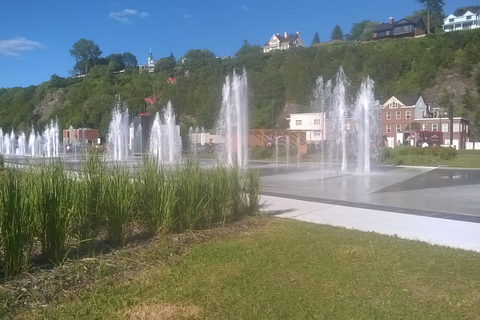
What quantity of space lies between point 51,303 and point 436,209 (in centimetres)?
825

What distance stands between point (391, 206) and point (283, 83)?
3449 inches

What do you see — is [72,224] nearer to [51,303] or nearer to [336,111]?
[51,303]

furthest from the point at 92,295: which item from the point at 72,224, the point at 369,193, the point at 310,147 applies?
the point at 310,147

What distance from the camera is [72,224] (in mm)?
5406

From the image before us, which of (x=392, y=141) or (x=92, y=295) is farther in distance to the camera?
(x=392, y=141)

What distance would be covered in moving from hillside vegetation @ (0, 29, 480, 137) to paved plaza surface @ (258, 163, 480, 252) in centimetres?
6269

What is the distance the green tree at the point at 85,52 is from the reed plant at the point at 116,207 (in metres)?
144

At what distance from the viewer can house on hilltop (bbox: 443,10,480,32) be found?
129 metres

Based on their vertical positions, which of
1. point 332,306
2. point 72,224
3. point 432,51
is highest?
point 432,51

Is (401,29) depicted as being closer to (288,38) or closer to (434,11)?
(434,11)

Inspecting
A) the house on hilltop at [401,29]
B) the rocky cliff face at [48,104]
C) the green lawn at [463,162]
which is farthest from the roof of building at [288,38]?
the green lawn at [463,162]

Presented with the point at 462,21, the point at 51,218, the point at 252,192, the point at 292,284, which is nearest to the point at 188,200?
the point at 252,192

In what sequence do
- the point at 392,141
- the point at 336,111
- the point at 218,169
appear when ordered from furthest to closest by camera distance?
the point at 392,141 < the point at 336,111 < the point at 218,169

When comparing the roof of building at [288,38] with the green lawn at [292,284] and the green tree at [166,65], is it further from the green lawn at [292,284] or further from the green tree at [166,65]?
the green lawn at [292,284]
